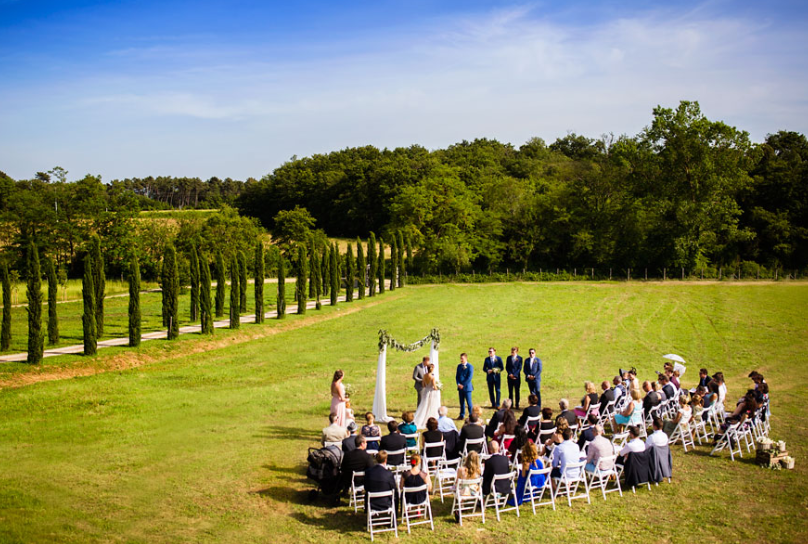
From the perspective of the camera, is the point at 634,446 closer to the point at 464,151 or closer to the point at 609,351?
the point at 609,351

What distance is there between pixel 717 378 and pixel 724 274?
1720 inches

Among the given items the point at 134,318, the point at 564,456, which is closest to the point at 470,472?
the point at 564,456

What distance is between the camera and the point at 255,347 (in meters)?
26.8

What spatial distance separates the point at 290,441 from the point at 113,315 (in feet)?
86.6

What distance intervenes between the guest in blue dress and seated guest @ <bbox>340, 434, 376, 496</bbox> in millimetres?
2554

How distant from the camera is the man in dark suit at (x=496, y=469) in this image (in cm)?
954

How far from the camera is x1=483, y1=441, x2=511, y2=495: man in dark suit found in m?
9.54

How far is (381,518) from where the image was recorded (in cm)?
909

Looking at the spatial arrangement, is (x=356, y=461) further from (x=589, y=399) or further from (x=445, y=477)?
(x=589, y=399)

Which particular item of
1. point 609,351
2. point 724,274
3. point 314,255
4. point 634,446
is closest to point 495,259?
point 724,274

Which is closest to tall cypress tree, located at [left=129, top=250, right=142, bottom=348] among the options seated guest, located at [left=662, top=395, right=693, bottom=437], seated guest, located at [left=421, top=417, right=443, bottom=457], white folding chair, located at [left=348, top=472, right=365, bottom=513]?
white folding chair, located at [left=348, top=472, right=365, bottom=513]

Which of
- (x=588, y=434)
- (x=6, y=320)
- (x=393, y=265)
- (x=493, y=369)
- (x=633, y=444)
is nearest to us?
(x=633, y=444)

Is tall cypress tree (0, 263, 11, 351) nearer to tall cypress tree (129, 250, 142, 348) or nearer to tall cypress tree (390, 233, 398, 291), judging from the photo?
tall cypress tree (129, 250, 142, 348)

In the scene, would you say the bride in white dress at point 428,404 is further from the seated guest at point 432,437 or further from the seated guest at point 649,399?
the seated guest at point 649,399
